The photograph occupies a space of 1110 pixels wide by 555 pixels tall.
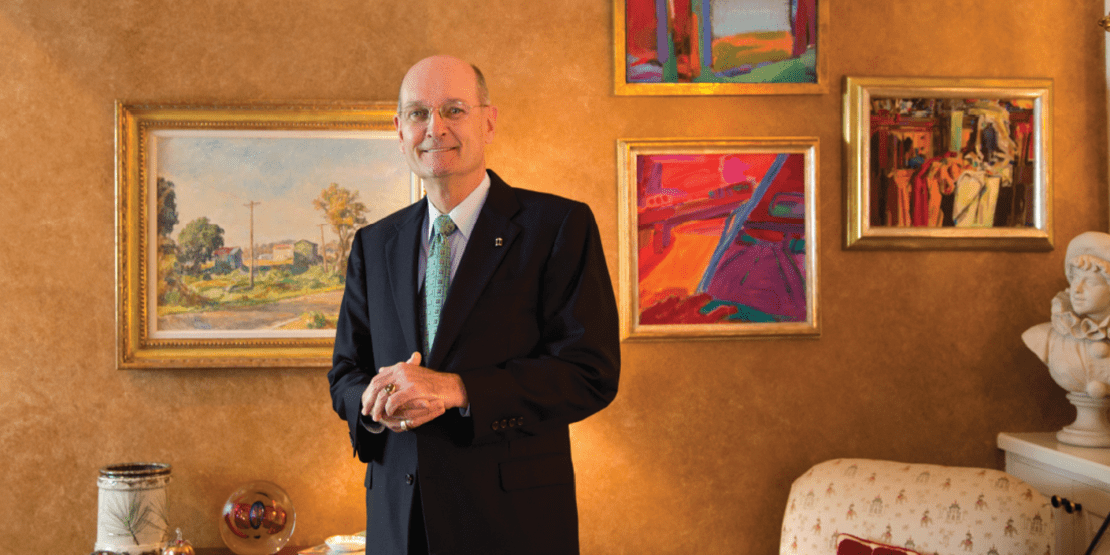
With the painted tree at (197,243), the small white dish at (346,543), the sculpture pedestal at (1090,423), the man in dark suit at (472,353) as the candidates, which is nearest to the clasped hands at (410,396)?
the man in dark suit at (472,353)

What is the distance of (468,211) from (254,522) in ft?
4.80

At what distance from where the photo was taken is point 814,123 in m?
2.88

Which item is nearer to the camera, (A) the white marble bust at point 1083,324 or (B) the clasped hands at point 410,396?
(B) the clasped hands at point 410,396

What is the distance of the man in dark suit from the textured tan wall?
1.08m

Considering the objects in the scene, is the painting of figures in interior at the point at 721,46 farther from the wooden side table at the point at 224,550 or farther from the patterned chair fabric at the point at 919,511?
the wooden side table at the point at 224,550

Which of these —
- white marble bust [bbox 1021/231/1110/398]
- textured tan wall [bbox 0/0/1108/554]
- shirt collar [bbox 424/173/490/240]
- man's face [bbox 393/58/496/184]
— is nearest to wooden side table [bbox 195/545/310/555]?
textured tan wall [bbox 0/0/1108/554]

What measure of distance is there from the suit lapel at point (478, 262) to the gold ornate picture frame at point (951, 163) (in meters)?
1.60

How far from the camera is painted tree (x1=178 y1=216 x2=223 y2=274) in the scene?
9.13 ft

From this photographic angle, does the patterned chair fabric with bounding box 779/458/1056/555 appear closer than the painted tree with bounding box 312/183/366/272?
Yes

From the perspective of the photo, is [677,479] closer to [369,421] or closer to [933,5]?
[369,421]

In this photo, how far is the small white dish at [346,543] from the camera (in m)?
2.53

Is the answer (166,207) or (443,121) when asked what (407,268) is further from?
(166,207)

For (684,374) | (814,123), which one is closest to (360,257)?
(684,374)

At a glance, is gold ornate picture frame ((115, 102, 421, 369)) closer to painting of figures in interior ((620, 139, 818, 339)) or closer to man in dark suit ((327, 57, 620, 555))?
painting of figures in interior ((620, 139, 818, 339))
